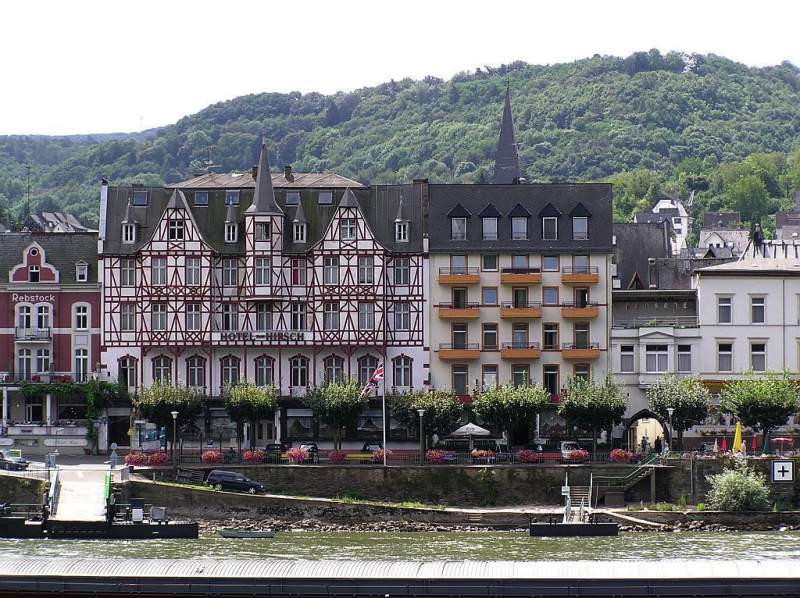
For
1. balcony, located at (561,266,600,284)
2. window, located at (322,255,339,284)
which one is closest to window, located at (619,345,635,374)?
balcony, located at (561,266,600,284)

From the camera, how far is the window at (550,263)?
125 meters

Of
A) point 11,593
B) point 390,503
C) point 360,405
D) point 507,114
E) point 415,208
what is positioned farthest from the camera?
point 507,114

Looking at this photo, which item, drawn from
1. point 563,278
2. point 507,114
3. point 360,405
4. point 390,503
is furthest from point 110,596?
point 507,114

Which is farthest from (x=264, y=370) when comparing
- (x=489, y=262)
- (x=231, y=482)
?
(x=231, y=482)

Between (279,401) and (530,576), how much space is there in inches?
2229

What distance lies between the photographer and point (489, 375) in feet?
410

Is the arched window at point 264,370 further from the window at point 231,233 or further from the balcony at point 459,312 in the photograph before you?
the balcony at point 459,312

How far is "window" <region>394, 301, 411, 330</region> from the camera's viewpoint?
125562 millimetres

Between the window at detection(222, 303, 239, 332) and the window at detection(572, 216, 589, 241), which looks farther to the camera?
the window at detection(222, 303, 239, 332)

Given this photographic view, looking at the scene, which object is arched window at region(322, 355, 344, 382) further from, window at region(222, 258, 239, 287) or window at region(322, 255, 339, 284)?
window at region(222, 258, 239, 287)

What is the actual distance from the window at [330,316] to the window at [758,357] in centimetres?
2471

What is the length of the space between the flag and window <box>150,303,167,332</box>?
13013 mm

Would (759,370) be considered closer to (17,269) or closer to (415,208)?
(415,208)

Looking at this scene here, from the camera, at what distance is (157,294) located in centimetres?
12556
